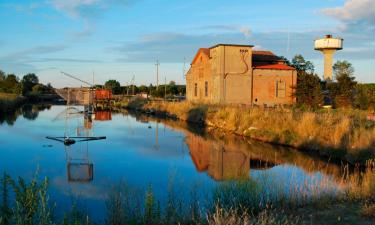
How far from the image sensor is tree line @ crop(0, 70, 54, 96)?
77.1 m

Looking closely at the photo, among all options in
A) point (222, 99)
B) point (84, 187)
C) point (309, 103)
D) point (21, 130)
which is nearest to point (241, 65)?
point (222, 99)

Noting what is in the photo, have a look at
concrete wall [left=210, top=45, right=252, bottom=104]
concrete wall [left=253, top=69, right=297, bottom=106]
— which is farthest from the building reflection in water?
concrete wall [left=253, top=69, right=297, bottom=106]

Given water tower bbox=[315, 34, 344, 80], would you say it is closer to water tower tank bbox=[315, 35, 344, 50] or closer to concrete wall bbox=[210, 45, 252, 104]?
water tower tank bbox=[315, 35, 344, 50]

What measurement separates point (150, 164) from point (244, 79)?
84.5ft

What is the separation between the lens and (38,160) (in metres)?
14.9

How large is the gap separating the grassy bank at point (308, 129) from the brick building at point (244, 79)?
717cm

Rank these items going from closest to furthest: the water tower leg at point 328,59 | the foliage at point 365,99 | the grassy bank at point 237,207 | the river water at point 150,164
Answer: the grassy bank at point 237,207
the river water at point 150,164
the foliage at point 365,99
the water tower leg at point 328,59

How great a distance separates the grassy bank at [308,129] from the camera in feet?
47.5

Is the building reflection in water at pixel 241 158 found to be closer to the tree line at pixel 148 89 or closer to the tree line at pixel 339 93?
the tree line at pixel 339 93

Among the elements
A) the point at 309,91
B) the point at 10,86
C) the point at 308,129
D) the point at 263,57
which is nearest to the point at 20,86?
the point at 10,86

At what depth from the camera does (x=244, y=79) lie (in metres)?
38.9

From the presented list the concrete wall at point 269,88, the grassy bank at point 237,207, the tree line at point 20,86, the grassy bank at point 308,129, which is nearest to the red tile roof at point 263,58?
the concrete wall at point 269,88

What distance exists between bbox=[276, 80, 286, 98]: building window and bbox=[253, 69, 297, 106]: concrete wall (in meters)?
0.20

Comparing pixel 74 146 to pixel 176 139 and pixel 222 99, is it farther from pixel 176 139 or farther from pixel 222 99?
pixel 222 99
